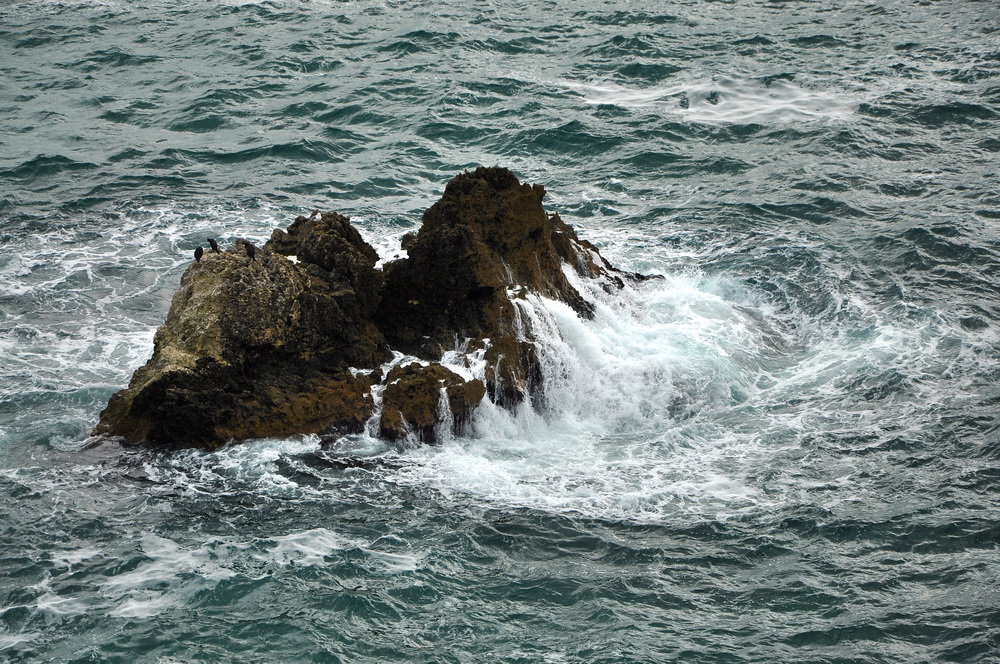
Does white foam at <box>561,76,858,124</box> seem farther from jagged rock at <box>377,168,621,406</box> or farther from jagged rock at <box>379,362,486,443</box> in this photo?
jagged rock at <box>379,362,486,443</box>

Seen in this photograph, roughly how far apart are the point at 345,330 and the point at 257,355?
121 centimetres

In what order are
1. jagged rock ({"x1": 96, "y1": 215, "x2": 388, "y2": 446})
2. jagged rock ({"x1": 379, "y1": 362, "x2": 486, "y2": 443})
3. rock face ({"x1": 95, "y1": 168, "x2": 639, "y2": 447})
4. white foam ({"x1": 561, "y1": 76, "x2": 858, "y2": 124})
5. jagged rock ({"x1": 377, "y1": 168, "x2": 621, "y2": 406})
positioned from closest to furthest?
1. jagged rock ({"x1": 96, "y1": 215, "x2": 388, "y2": 446})
2. rock face ({"x1": 95, "y1": 168, "x2": 639, "y2": 447})
3. jagged rock ({"x1": 379, "y1": 362, "x2": 486, "y2": 443})
4. jagged rock ({"x1": 377, "y1": 168, "x2": 621, "y2": 406})
5. white foam ({"x1": 561, "y1": 76, "x2": 858, "y2": 124})

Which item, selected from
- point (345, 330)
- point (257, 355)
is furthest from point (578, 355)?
point (257, 355)

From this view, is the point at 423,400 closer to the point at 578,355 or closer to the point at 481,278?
the point at 481,278

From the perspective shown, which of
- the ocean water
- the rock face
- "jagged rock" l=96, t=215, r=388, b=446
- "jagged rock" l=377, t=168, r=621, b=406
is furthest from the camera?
"jagged rock" l=377, t=168, r=621, b=406

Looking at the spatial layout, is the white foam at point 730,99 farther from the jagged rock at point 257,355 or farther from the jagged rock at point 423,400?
the jagged rock at point 423,400

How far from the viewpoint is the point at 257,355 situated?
1388cm

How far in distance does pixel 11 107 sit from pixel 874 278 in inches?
802

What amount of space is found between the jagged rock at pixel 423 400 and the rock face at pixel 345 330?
1 cm

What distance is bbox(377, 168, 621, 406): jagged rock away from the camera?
1477cm

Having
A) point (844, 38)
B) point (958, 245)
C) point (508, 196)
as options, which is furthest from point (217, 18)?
point (958, 245)

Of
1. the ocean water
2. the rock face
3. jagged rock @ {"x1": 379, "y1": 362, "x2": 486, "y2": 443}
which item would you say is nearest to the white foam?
the ocean water

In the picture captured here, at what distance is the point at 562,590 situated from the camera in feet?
36.4

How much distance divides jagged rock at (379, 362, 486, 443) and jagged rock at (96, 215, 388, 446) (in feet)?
1.14
